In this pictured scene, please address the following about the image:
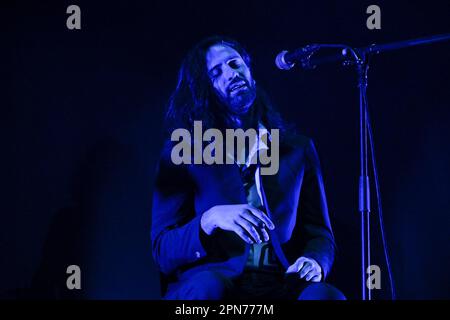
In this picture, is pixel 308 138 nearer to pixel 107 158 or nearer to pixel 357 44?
pixel 357 44

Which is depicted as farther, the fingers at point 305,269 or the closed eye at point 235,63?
the closed eye at point 235,63

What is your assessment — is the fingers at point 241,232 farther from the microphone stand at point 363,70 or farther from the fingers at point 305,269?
the microphone stand at point 363,70

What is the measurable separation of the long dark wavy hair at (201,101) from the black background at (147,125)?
0.22 ft

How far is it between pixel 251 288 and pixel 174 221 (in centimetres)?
38

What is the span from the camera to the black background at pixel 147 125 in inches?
97.3

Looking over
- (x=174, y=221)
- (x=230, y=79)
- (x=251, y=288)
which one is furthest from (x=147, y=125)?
(x=251, y=288)

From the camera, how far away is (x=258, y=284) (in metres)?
2.12

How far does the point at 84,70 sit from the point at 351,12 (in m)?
1.19

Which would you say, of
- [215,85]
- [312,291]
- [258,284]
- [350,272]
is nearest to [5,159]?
[215,85]

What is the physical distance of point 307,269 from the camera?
6.91 feet

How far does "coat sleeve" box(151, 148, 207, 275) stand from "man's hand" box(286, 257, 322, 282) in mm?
310

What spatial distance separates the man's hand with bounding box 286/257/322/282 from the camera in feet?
6.86

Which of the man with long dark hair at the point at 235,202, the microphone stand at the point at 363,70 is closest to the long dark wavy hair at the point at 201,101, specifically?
the man with long dark hair at the point at 235,202

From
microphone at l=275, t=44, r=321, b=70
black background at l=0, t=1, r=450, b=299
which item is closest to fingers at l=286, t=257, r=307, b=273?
black background at l=0, t=1, r=450, b=299
